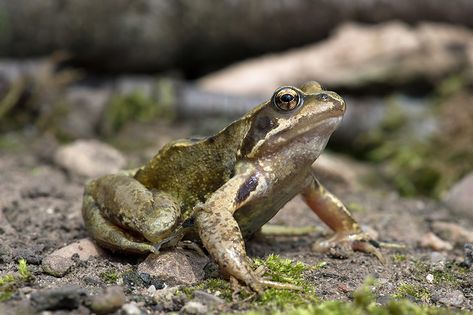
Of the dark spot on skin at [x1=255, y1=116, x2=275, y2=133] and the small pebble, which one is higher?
the dark spot on skin at [x1=255, y1=116, x2=275, y2=133]

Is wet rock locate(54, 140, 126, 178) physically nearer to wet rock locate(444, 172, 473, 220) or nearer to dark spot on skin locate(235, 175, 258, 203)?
dark spot on skin locate(235, 175, 258, 203)

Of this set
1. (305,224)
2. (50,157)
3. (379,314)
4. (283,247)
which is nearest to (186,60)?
(50,157)

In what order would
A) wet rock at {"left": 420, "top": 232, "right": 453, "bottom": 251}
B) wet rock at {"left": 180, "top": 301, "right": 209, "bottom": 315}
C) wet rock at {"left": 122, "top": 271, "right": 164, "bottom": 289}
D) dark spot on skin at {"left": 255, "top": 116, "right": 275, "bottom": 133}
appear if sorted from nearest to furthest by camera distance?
wet rock at {"left": 180, "top": 301, "right": 209, "bottom": 315} < wet rock at {"left": 122, "top": 271, "right": 164, "bottom": 289} < dark spot on skin at {"left": 255, "top": 116, "right": 275, "bottom": 133} < wet rock at {"left": 420, "top": 232, "right": 453, "bottom": 251}

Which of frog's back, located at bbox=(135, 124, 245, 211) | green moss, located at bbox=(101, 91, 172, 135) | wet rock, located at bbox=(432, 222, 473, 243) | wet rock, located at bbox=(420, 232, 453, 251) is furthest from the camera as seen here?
green moss, located at bbox=(101, 91, 172, 135)

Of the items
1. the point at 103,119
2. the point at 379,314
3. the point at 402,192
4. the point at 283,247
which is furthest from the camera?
the point at 103,119

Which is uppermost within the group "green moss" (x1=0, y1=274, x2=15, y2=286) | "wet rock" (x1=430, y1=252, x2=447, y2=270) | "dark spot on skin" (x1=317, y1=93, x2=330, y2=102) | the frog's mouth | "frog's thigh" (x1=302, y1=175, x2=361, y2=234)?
"dark spot on skin" (x1=317, y1=93, x2=330, y2=102)

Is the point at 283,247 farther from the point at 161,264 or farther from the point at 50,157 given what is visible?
the point at 50,157

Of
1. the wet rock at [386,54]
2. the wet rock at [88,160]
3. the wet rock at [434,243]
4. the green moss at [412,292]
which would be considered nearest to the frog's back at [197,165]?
the green moss at [412,292]

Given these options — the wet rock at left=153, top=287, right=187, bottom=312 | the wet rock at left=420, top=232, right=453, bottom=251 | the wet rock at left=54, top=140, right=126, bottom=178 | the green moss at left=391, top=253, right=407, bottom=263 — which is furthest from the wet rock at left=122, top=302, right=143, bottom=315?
the wet rock at left=54, top=140, right=126, bottom=178
